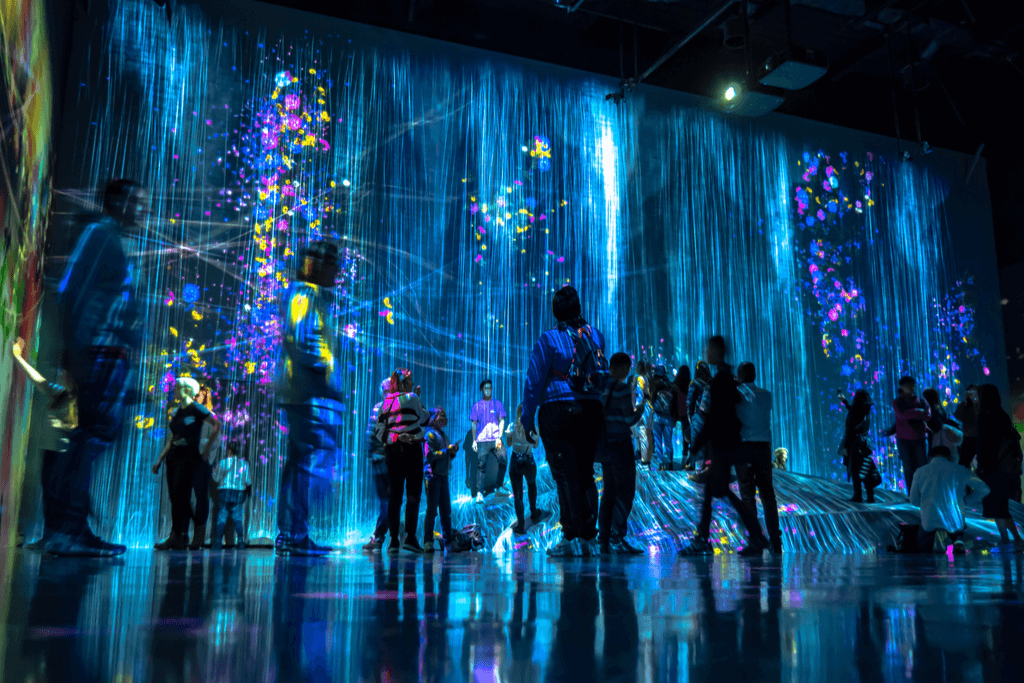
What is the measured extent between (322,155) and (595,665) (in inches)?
374

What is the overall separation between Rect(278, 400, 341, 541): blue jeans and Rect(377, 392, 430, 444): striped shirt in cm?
139

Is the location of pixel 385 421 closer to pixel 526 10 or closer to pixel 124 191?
pixel 124 191

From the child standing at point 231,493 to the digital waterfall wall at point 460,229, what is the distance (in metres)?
0.58

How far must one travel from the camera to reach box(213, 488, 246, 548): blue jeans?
733 centimetres

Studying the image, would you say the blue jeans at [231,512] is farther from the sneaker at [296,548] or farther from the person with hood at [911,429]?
the person with hood at [911,429]

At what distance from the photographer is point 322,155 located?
372 inches

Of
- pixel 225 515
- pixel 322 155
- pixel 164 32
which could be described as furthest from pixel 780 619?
pixel 164 32

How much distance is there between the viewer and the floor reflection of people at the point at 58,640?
526mm

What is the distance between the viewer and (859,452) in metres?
7.15

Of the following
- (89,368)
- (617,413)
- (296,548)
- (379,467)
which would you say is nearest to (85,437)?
(89,368)

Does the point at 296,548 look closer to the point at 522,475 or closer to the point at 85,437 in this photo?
the point at 85,437

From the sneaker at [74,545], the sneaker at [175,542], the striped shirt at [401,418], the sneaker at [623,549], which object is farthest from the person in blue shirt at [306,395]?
the sneaker at [175,542]

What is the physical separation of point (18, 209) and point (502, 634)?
17.2ft

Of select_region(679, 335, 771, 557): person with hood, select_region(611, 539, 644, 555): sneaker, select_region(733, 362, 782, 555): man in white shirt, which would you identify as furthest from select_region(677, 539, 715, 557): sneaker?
select_region(611, 539, 644, 555): sneaker
